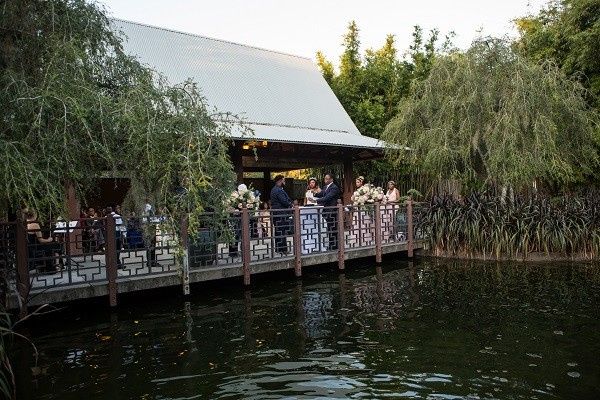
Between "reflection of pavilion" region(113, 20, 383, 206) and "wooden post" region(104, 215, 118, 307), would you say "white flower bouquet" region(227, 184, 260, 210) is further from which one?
"reflection of pavilion" region(113, 20, 383, 206)

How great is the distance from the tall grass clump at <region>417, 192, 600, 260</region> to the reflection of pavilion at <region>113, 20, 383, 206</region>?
3574mm

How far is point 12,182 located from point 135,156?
1.61 m

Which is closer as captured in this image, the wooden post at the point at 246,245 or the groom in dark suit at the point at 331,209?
the wooden post at the point at 246,245

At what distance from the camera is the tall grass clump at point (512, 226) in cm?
1316

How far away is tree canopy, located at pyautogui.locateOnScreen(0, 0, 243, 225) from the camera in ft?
19.2

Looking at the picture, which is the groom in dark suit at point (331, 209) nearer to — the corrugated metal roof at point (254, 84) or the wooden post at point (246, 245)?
the corrugated metal roof at point (254, 84)

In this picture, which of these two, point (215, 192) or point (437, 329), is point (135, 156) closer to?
point (215, 192)

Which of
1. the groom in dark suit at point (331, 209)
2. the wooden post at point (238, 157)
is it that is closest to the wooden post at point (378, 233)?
the groom in dark suit at point (331, 209)

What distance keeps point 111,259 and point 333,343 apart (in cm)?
387

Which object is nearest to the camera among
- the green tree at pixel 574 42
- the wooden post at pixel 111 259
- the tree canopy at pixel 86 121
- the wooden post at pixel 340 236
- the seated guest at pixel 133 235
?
the tree canopy at pixel 86 121

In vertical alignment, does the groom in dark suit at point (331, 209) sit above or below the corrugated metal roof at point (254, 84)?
below

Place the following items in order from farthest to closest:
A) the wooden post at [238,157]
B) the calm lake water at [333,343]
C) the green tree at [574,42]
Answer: the green tree at [574,42]
the wooden post at [238,157]
the calm lake water at [333,343]

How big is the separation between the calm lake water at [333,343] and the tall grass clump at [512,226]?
79.2 inches

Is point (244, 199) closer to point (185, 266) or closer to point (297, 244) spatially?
point (297, 244)
